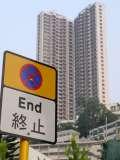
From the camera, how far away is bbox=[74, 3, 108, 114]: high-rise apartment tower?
10906 centimetres

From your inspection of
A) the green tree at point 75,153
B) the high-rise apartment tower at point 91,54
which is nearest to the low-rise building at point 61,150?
the green tree at point 75,153

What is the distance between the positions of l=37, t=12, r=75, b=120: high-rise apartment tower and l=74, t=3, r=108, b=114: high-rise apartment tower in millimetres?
1524

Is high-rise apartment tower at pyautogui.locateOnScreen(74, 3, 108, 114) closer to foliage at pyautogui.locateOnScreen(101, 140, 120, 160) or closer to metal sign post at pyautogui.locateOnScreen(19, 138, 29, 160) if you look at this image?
foliage at pyautogui.locateOnScreen(101, 140, 120, 160)

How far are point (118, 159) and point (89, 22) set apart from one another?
96.6m

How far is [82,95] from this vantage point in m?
110

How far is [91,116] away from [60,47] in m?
32.6

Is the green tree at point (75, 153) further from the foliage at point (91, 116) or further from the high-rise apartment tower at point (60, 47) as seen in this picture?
the high-rise apartment tower at point (60, 47)

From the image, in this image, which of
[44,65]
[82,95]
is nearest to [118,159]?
[44,65]

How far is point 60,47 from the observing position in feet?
382

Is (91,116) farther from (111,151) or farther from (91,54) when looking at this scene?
(111,151)

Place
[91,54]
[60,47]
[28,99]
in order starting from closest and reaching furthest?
[28,99], [91,54], [60,47]

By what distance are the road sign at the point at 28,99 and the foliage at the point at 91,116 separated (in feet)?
274

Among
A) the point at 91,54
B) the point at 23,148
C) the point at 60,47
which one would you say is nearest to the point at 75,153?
the point at 23,148

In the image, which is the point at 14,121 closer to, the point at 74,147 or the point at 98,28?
the point at 74,147
